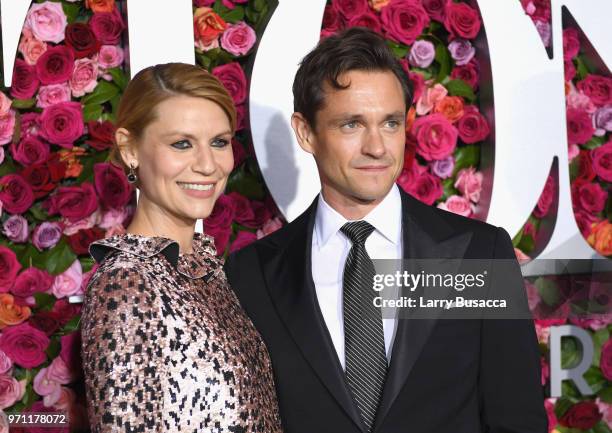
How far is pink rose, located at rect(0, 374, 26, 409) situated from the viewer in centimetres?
253

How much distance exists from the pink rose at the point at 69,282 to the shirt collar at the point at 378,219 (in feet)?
2.54

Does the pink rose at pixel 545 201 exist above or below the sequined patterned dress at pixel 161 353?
above

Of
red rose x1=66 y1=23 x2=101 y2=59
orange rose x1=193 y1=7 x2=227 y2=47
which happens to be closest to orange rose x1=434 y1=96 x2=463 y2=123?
orange rose x1=193 y1=7 x2=227 y2=47

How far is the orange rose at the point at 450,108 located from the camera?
3100 mm

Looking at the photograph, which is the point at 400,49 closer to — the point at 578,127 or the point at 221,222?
the point at 578,127

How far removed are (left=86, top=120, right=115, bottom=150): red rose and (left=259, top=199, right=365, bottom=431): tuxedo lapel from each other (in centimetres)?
64

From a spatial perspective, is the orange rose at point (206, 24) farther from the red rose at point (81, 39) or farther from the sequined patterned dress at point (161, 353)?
the sequined patterned dress at point (161, 353)

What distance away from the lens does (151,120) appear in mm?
2041

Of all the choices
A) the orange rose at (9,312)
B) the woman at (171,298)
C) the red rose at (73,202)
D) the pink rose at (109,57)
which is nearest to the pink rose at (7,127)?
the red rose at (73,202)

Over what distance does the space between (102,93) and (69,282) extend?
0.58m

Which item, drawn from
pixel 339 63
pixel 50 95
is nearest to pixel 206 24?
pixel 50 95

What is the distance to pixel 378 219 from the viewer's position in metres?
2.27

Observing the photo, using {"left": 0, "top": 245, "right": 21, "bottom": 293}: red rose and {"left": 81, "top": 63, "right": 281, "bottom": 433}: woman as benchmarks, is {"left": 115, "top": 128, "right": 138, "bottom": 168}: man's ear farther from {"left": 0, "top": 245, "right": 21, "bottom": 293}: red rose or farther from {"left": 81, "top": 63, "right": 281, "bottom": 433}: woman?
{"left": 0, "top": 245, "right": 21, "bottom": 293}: red rose

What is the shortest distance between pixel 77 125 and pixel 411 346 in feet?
3.96
